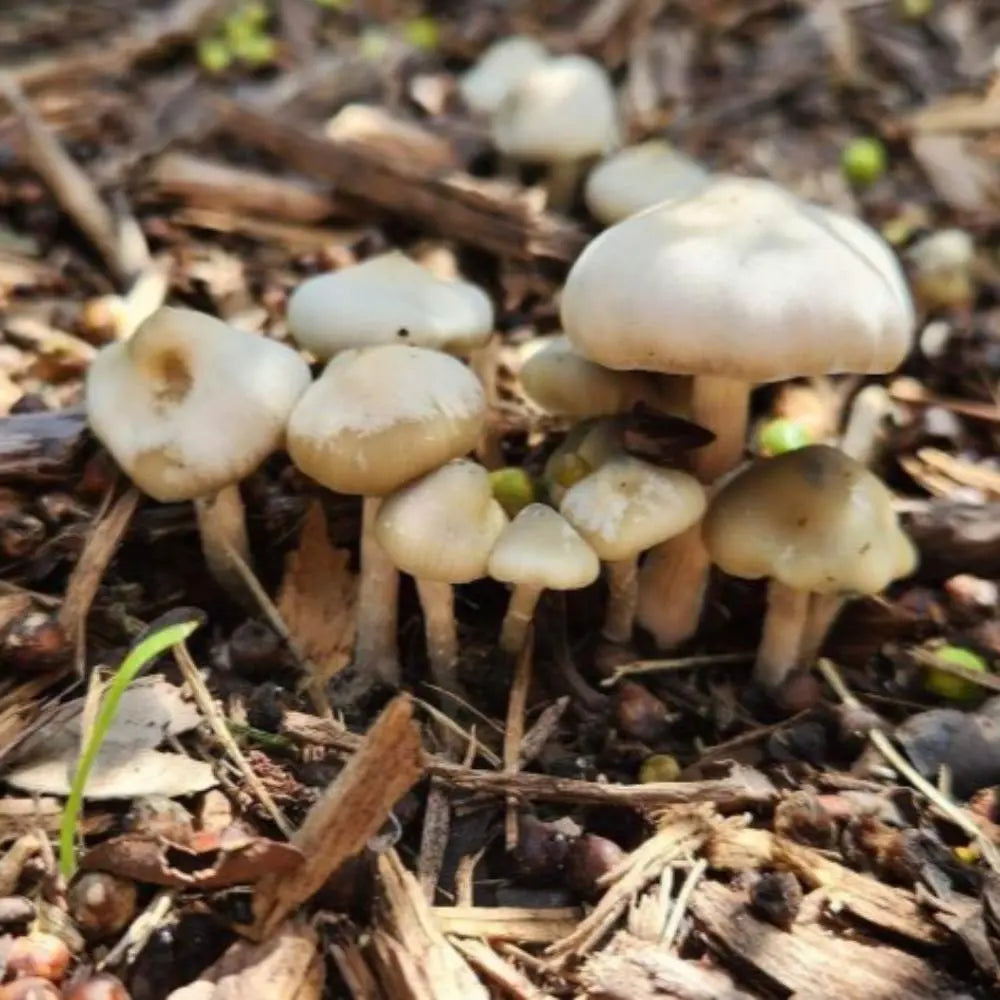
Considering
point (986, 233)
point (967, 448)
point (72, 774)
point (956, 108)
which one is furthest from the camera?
point (956, 108)

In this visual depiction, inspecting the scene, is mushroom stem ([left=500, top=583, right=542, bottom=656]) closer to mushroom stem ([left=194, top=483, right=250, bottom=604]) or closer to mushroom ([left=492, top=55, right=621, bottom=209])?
mushroom stem ([left=194, top=483, right=250, bottom=604])

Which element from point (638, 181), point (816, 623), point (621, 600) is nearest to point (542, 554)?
point (621, 600)

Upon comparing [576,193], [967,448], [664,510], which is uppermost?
[664,510]

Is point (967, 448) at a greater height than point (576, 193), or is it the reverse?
point (576, 193)

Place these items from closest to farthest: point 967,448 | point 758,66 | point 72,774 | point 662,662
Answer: point 72,774 < point 662,662 < point 967,448 < point 758,66

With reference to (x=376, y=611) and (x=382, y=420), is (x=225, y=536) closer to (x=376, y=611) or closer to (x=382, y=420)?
(x=376, y=611)

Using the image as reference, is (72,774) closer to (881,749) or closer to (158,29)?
(881,749)

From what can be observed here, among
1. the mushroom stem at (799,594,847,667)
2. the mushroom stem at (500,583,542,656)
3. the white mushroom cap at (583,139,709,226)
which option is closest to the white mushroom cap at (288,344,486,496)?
the mushroom stem at (500,583,542,656)

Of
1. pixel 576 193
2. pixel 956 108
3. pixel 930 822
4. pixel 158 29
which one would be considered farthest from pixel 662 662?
pixel 158 29

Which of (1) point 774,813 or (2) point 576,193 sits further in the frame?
(2) point 576,193
